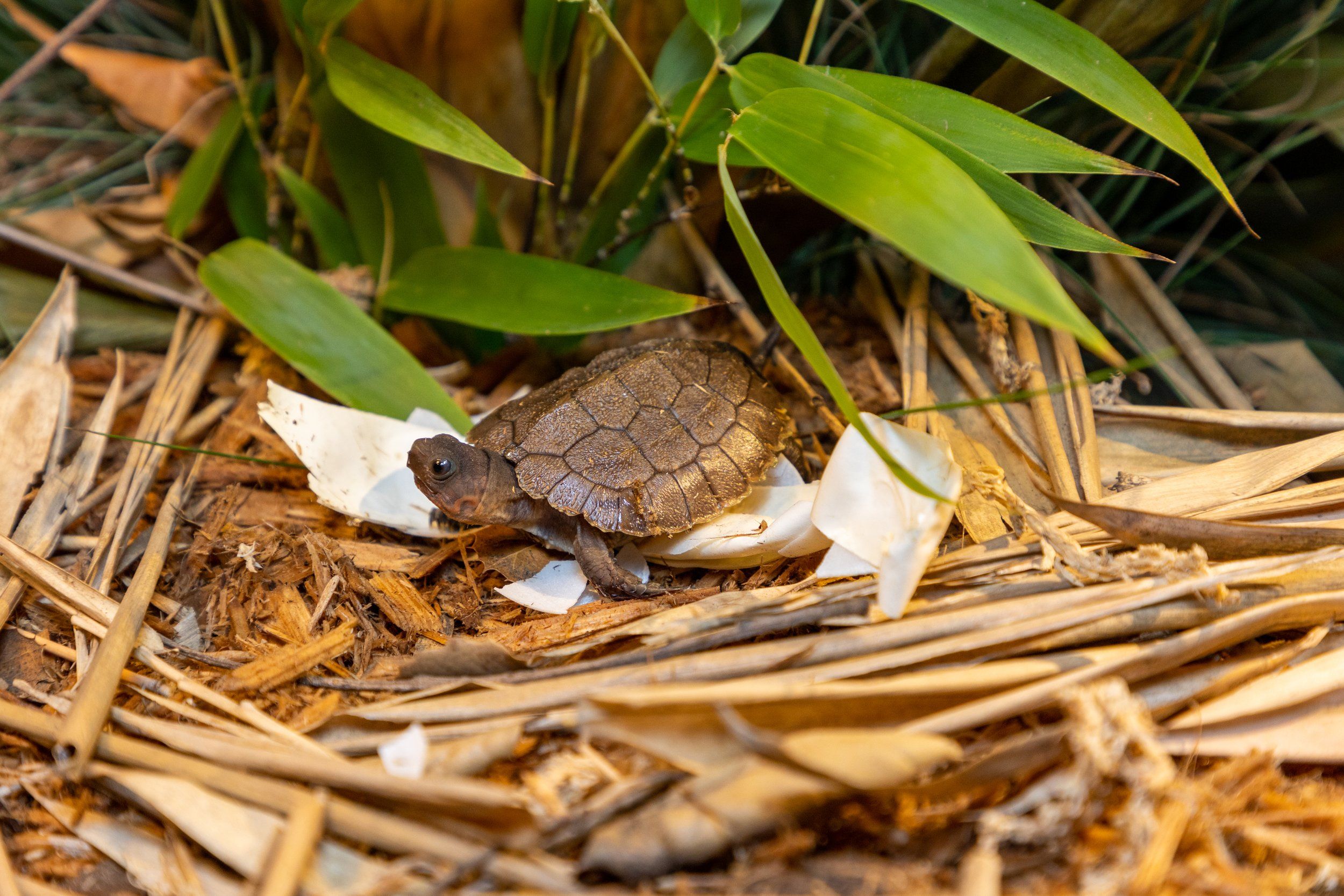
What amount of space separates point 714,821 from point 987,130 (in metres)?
1.62

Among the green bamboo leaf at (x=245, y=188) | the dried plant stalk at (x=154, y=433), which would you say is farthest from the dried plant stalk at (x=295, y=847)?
the green bamboo leaf at (x=245, y=188)

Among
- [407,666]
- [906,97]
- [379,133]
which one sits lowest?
[407,666]

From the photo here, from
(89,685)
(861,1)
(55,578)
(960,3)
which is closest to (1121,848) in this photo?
(960,3)

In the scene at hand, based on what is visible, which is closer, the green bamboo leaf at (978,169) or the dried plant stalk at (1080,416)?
the green bamboo leaf at (978,169)

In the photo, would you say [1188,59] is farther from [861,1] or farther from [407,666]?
[407,666]

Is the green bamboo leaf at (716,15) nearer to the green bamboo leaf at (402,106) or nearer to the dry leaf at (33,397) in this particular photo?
the green bamboo leaf at (402,106)

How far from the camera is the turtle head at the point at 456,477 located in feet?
6.51

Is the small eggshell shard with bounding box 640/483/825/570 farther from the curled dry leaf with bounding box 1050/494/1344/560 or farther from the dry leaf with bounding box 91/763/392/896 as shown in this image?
the dry leaf with bounding box 91/763/392/896

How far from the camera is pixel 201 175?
2666mm

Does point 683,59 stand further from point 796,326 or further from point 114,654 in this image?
point 114,654

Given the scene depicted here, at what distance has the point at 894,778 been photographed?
1200mm

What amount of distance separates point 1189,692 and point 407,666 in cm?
163

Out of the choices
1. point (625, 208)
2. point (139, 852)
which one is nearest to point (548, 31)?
point (625, 208)

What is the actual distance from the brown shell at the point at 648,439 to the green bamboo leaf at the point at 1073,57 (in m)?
1.07
